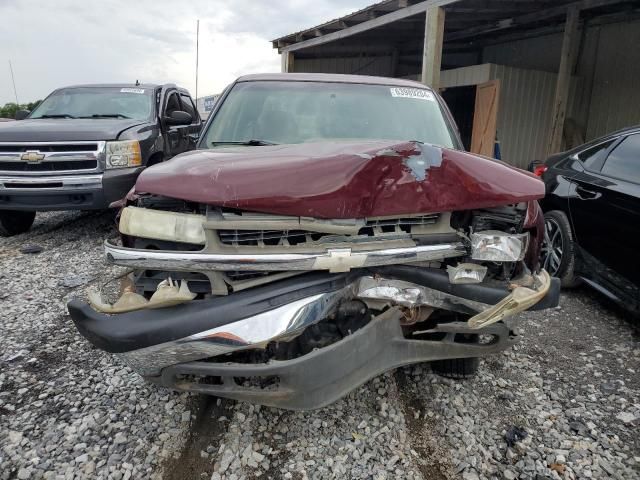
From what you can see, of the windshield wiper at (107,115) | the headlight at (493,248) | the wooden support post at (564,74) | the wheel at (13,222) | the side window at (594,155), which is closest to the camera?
the headlight at (493,248)

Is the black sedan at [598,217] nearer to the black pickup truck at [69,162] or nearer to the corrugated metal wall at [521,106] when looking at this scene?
the black pickup truck at [69,162]

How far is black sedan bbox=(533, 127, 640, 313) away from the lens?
131 inches

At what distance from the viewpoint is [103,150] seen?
17.0 ft

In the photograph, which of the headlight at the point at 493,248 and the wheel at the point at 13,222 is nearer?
the headlight at the point at 493,248

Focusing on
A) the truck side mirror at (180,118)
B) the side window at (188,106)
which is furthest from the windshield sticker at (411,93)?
the side window at (188,106)

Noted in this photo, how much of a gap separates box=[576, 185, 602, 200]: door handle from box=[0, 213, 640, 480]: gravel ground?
1.19 metres

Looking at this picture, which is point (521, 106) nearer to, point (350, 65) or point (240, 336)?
point (350, 65)

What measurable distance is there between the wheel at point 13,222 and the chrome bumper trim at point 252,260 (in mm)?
4894

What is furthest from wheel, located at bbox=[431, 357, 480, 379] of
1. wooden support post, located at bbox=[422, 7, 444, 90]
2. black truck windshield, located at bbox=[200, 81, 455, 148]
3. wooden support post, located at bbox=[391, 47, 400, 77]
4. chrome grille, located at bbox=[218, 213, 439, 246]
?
wooden support post, located at bbox=[391, 47, 400, 77]

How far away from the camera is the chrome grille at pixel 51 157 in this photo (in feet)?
16.8

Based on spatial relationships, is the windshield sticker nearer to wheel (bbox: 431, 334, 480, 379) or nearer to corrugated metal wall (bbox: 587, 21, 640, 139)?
wheel (bbox: 431, 334, 480, 379)

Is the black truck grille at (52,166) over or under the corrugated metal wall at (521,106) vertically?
under

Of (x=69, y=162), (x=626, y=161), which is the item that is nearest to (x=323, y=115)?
(x=626, y=161)

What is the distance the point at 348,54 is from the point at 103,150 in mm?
11770
